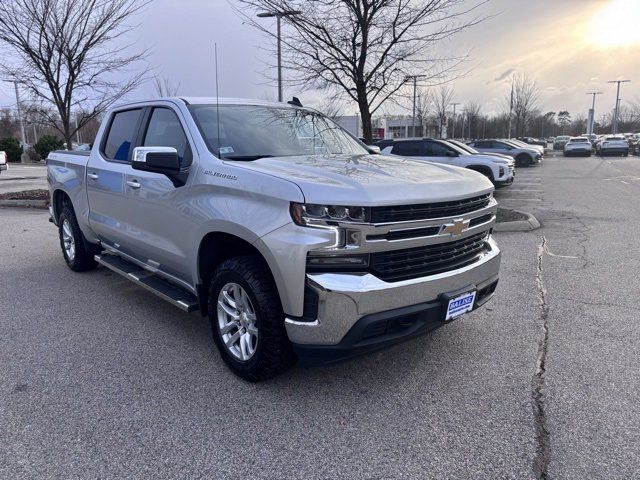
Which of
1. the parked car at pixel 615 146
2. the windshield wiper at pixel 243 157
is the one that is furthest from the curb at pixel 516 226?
the parked car at pixel 615 146

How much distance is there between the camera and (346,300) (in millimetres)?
2713

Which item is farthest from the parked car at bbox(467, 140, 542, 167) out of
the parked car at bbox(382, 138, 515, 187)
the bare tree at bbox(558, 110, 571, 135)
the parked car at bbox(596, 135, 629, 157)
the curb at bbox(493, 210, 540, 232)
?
the bare tree at bbox(558, 110, 571, 135)

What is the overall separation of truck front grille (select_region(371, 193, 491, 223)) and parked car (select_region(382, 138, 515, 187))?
11085 mm

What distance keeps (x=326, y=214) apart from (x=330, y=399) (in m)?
1.25

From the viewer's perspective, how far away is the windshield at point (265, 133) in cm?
373

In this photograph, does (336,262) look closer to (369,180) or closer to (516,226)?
(369,180)

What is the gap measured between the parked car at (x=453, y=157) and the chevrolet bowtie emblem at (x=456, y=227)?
1118 cm

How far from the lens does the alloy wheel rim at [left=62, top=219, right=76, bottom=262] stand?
6029 millimetres

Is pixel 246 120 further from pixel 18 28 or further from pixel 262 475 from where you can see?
pixel 18 28

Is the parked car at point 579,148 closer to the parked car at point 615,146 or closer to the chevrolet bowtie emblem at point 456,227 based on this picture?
the parked car at point 615,146

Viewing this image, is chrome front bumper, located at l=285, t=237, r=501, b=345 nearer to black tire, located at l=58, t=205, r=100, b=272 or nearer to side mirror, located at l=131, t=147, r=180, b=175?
side mirror, located at l=131, t=147, r=180, b=175

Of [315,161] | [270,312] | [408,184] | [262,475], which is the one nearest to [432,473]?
[262,475]

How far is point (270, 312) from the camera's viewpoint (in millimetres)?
2971

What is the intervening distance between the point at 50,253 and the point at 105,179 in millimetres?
3062
